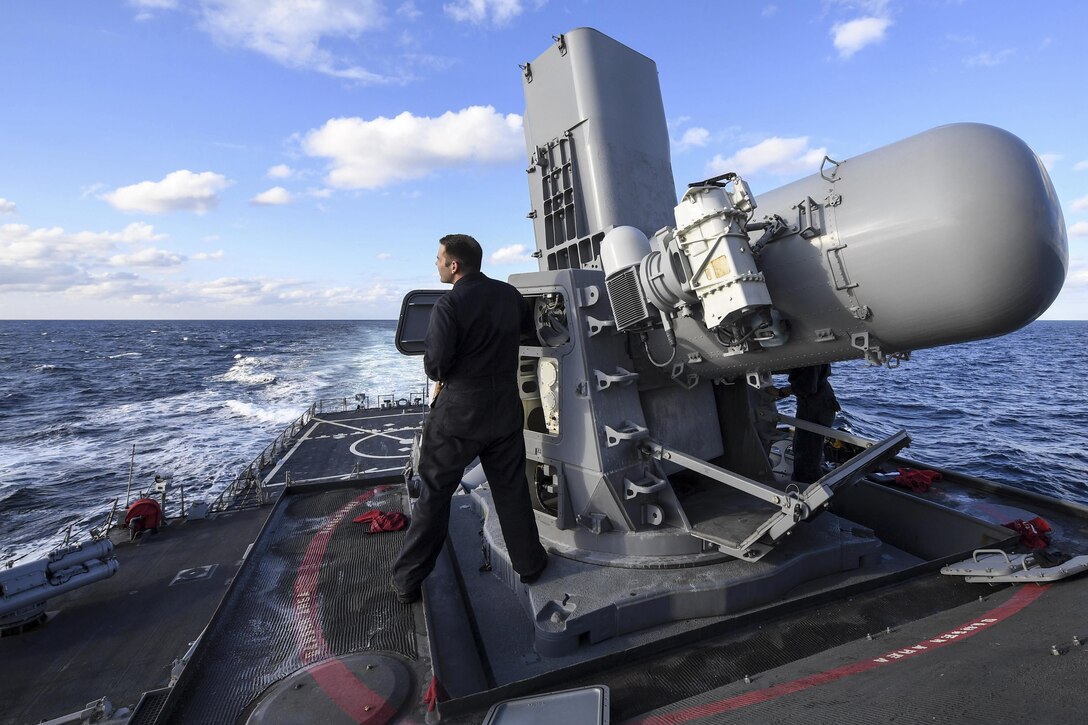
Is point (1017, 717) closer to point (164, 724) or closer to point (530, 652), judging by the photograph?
point (530, 652)

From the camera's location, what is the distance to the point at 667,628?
161 inches

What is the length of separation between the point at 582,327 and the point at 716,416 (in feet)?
6.25

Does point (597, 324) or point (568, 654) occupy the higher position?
point (597, 324)

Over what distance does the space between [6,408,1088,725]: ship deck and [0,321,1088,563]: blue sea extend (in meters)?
4.53

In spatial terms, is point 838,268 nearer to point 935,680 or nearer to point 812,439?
point 935,680

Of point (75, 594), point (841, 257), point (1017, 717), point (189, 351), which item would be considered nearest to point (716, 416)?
point (841, 257)

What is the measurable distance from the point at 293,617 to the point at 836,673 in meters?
3.92

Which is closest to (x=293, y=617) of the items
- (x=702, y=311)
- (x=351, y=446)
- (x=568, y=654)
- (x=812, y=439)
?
(x=568, y=654)

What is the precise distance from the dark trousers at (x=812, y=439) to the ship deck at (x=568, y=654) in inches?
27.9

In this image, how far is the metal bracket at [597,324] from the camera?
184 inches

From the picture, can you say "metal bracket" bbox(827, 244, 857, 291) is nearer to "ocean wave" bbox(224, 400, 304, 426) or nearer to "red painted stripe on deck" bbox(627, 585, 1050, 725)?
"red painted stripe on deck" bbox(627, 585, 1050, 725)

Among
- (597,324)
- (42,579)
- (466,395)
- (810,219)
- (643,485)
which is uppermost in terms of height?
(810,219)

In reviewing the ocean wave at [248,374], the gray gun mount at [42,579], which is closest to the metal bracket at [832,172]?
the gray gun mount at [42,579]

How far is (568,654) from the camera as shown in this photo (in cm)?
388
